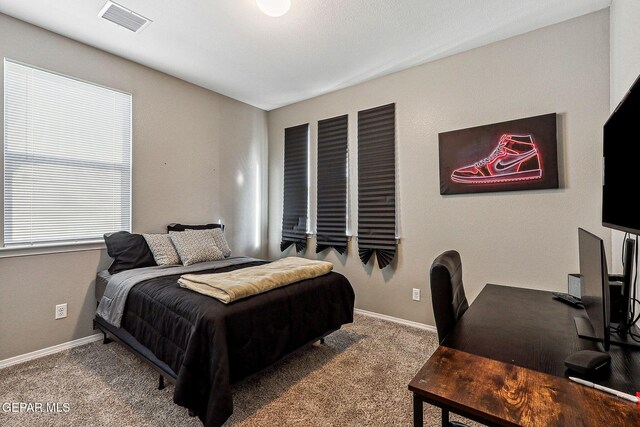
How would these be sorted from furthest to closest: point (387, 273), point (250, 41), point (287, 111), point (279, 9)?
point (287, 111) → point (387, 273) → point (250, 41) → point (279, 9)

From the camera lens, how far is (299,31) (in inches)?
102

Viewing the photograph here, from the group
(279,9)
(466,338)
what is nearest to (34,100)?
(279,9)

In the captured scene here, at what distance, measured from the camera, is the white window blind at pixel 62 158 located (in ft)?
7.93

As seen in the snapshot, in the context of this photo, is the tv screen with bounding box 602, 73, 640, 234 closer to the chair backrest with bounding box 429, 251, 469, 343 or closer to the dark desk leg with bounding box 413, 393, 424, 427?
the chair backrest with bounding box 429, 251, 469, 343

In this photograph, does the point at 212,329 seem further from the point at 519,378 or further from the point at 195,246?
the point at 195,246

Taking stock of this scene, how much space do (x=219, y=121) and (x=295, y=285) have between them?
266cm

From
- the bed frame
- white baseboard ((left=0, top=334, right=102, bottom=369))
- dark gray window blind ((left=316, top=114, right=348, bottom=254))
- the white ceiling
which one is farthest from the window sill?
dark gray window blind ((left=316, top=114, right=348, bottom=254))

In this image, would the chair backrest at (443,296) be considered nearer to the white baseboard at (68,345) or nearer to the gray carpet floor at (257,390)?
the gray carpet floor at (257,390)

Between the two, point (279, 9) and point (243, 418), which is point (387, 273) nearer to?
point (243, 418)

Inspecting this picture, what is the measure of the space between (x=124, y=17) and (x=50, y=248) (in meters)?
2.04

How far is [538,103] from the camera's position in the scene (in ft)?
8.23

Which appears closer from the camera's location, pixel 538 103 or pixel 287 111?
pixel 538 103

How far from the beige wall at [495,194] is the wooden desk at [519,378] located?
4.57 ft

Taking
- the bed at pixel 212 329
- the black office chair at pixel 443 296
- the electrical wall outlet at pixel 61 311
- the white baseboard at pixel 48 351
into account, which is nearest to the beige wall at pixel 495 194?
the bed at pixel 212 329
